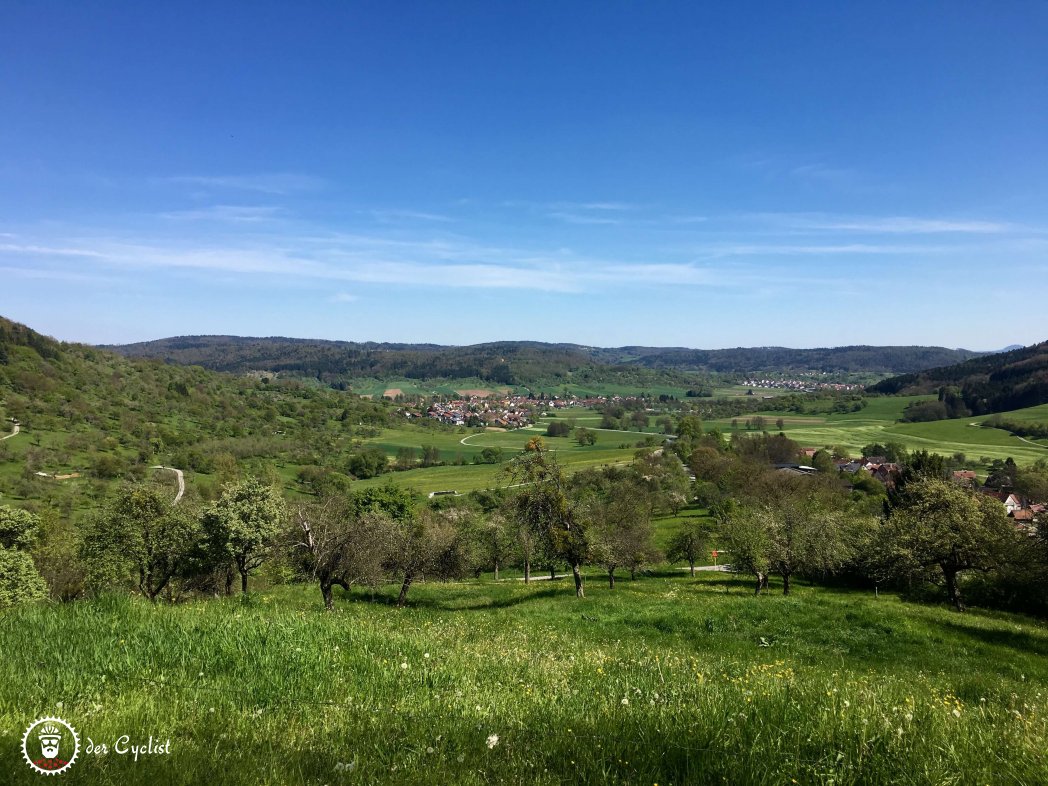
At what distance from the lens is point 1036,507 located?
85500mm

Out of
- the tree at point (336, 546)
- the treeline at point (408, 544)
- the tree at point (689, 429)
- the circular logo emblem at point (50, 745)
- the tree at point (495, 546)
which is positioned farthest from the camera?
the tree at point (689, 429)

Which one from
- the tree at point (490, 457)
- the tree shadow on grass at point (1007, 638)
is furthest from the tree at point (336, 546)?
the tree at point (490, 457)

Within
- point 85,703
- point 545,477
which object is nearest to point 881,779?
point 85,703

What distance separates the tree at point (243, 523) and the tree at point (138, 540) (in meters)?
1.98

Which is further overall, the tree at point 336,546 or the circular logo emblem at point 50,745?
the tree at point 336,546

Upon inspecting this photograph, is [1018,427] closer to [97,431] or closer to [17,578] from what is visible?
[17,578]

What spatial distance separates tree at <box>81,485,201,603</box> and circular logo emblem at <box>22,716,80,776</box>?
33.9m

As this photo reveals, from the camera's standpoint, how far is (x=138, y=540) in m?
34.4

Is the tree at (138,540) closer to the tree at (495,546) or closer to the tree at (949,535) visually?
→ the tree at (495,546)

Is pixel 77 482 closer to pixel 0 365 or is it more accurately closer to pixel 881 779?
pixel 0 365

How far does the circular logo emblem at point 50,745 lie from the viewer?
414 centimetres

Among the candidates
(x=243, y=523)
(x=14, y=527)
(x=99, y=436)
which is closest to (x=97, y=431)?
(x=99, y=436)

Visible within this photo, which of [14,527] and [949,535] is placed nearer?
[949,535]

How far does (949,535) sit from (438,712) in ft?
130
